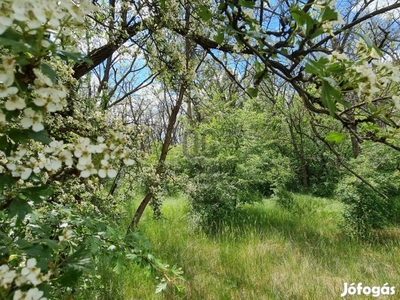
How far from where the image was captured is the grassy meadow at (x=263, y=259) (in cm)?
240

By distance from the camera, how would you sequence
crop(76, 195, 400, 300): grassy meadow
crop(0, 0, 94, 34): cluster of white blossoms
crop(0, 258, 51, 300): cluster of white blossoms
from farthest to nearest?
crop(76, 195, 400, 300): grassy meadow, crop(0, 258, 51, 300): cluster of white blossoms, crop(0, 0, 94, 34): cluster of white blossoms

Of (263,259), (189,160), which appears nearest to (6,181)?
(263,259)

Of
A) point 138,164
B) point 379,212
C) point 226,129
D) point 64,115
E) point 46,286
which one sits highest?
point 226,129

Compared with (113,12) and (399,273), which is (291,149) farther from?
(113,12)

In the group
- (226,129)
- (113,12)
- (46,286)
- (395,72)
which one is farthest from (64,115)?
(226,129)

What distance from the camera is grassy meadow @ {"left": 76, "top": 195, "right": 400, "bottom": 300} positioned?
2.40 m

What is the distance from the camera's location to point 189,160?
504 cm

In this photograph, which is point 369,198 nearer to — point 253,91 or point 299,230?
point 299,230

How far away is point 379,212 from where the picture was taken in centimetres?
388

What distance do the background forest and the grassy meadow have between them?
0.06ft

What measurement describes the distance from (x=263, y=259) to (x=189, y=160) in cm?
235

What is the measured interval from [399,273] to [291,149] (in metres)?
5.27

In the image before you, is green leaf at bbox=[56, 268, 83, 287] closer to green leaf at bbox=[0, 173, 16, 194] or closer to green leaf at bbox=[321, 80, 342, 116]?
green leaf at bbox=[0, 173, 16, 194]

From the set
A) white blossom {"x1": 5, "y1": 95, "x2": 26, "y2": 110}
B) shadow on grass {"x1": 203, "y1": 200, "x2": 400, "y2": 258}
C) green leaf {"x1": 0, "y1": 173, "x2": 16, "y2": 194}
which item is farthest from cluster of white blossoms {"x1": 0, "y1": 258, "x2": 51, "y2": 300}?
shadow on grass {"x1": 203, "y1": 200, "x2": 400, "y2": 258}
